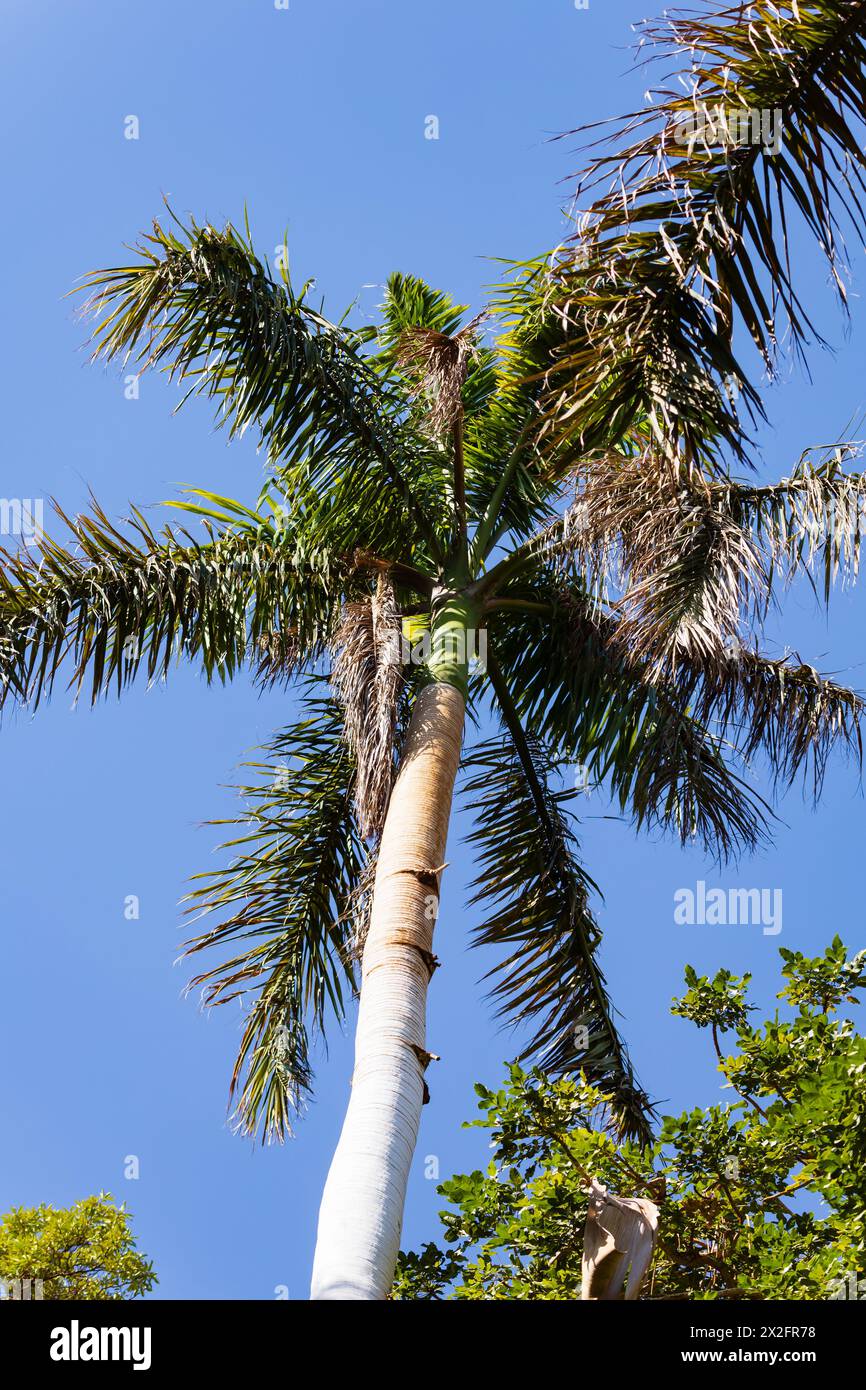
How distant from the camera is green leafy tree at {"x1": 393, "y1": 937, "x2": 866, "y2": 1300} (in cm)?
624

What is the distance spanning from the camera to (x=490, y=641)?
9930mm

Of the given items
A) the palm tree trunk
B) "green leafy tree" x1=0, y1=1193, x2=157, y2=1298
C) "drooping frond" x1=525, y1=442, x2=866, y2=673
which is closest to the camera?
the palm tree trunk

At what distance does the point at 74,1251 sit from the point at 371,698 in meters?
5.00

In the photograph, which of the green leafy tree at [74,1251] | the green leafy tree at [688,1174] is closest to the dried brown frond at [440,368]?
the green leafy tree at [688,1174]

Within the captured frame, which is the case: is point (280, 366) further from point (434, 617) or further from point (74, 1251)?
point (74, 1251)

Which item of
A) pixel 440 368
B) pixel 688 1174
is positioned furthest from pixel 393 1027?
pixel 440 368

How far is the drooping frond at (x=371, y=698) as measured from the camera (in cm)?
774

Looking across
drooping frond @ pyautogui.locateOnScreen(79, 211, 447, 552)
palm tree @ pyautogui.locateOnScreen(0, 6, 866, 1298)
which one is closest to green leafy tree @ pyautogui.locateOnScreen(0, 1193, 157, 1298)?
palm tree @ pyautogui.locateOnScreen(0, 6, 866, 1298)

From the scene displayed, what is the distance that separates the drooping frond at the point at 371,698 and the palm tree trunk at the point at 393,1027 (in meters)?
0.16

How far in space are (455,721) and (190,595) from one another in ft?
6.87

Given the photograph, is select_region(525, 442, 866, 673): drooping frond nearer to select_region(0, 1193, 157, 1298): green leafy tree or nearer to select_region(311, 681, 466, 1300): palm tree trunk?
select_region(311, 681, 466, 1300): palm tree trunk

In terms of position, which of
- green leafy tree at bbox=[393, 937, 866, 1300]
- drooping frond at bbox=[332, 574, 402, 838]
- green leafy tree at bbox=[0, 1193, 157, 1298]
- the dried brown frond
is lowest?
green leafy tree at bbox=[0, 1193, 157, 1298]

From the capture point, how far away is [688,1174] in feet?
22.0

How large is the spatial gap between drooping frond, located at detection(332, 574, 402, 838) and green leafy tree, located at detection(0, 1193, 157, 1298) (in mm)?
Answer: 4200
